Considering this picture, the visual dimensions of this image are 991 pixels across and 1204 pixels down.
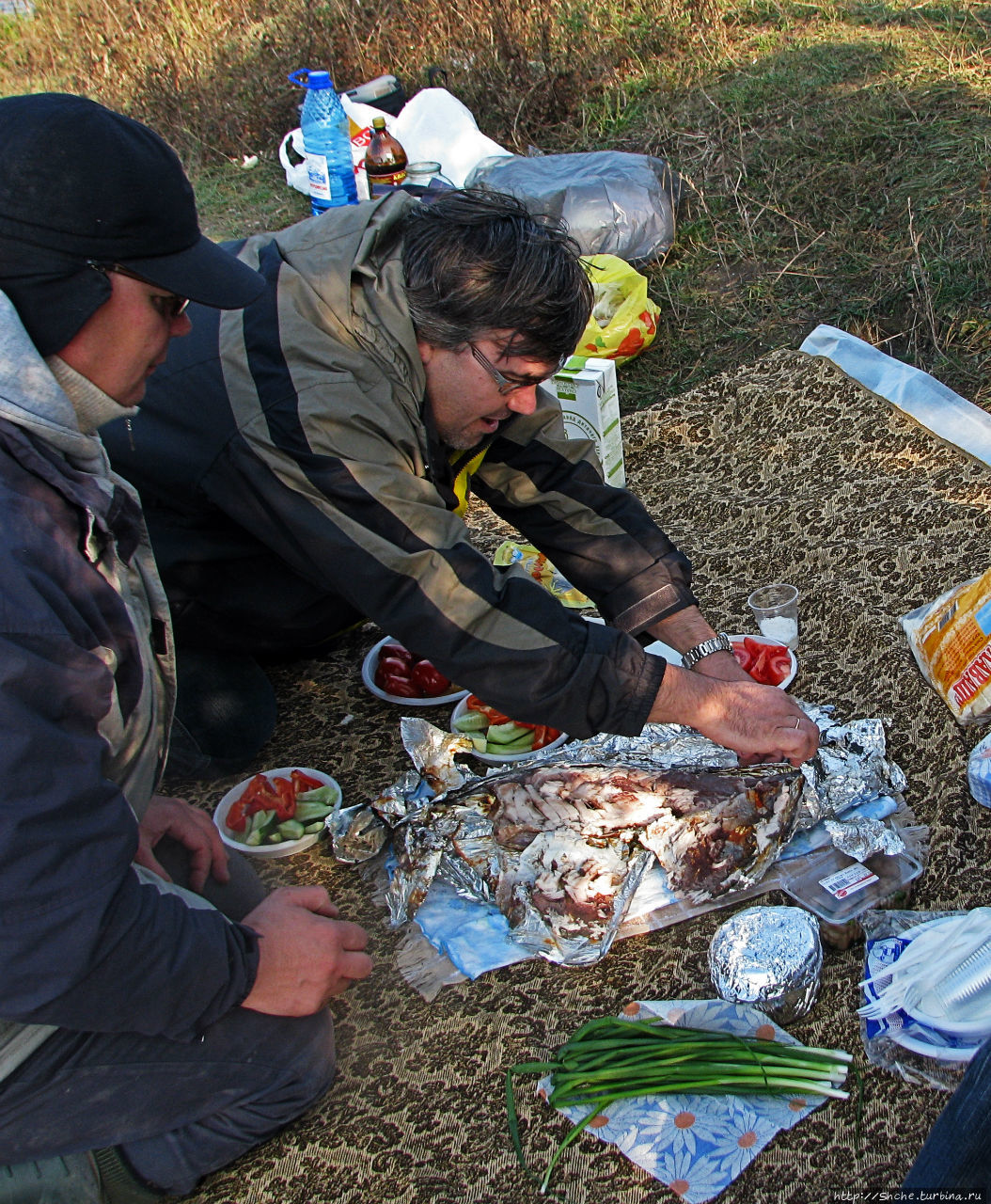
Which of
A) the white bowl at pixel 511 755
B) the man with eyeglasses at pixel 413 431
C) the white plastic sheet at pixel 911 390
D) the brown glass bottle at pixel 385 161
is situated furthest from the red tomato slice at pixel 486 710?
the brown glass bottle at pixel 385 161

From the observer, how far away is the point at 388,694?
Answer: 10.3 ft

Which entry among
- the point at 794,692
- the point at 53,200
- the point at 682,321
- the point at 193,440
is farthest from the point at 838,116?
the point at 53,200

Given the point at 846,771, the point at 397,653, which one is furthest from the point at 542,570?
the point at 846,771

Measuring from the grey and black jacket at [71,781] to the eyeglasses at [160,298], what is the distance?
6.4 inches

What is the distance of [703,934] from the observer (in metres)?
2.31

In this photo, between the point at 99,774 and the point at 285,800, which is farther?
the point at 285,800

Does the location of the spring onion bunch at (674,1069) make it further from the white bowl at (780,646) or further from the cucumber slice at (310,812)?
the white bowl at (780,646)

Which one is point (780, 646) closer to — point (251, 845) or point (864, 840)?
point (864, 840)

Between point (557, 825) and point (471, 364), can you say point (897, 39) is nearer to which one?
point (471, 364)

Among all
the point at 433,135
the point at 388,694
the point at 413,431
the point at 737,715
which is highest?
the point at 413,431

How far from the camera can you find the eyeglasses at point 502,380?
2.37 metres

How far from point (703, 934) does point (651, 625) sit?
817mm

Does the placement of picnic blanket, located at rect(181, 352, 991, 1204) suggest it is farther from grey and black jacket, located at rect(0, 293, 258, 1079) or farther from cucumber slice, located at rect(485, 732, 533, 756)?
grey and black jacket, located at rect(0, 293, 258, 1079)

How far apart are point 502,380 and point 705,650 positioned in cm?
85
